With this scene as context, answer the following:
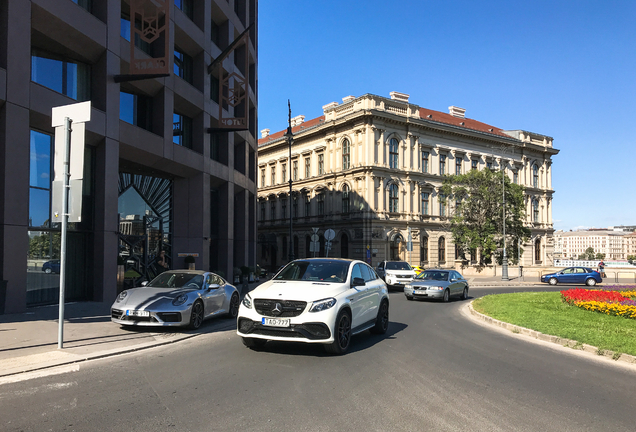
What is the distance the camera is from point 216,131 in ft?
78.7

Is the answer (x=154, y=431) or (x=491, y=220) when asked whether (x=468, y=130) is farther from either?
(x=154, y=431)

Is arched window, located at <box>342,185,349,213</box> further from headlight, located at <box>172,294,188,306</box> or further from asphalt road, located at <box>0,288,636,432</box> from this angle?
asphalt road, located at <box>0,288,636,432</box>

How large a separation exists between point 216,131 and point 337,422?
808 inches

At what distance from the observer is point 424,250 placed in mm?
55156

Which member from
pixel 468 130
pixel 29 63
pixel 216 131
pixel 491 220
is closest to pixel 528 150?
pixel 468 130

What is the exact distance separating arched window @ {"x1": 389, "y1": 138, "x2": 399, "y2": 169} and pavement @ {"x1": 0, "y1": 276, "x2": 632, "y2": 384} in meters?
42.2

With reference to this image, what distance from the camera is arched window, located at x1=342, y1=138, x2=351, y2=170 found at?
53594 millimetres

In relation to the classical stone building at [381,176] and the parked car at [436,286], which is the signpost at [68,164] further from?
the classical stone building at [381,176]

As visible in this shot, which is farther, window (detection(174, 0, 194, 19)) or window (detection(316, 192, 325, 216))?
window (detection(316, 192, 325, 216))

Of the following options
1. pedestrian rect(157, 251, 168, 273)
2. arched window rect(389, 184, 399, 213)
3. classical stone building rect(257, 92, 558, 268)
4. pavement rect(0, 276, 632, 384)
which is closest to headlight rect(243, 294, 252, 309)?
pavement rect(0, 276, 632, 384)

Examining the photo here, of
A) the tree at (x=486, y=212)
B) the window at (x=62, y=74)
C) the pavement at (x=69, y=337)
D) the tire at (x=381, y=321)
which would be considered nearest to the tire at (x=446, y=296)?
the tire at (x=381, y=321)

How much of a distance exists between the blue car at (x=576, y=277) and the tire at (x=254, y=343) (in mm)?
34841

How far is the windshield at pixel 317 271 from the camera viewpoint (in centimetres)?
928

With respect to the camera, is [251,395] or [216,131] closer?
→ [251,395]
